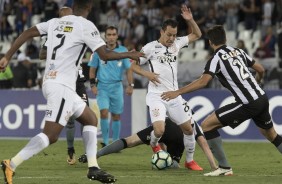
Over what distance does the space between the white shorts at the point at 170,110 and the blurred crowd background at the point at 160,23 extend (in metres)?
9.11

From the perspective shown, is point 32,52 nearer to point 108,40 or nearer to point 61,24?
point 108,40

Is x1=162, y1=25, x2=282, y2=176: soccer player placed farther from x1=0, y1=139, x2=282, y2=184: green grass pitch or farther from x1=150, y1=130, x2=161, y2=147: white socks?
x1=150, y1=130, x2=161, y2=147: white socks

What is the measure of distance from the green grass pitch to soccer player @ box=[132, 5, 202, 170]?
20.9 inches

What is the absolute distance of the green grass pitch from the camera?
12.2 meters

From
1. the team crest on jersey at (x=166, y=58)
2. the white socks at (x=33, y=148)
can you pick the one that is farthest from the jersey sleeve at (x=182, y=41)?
the white socks at (x=33, y=148)

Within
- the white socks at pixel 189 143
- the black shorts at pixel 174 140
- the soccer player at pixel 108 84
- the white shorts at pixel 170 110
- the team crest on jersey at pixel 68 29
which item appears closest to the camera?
the team crest on jersey at pixel 68 29

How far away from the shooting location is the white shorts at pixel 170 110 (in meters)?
13.9

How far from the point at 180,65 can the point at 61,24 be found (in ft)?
44.3

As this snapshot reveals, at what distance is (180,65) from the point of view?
24672mm

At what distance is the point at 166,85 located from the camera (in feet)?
46.4

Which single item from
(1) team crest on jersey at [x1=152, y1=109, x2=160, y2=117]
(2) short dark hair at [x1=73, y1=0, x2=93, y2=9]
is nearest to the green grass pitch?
(1) team crest on jersey at [x1=152, y1=109, x2=160, y2=117]

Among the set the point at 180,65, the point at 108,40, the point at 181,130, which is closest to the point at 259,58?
the point at 180,65

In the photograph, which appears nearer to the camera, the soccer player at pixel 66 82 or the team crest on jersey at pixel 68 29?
the soccer player at pixel 66 82

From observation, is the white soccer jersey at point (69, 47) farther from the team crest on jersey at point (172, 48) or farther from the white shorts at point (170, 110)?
the team crest on jersey at point (172, 48)
